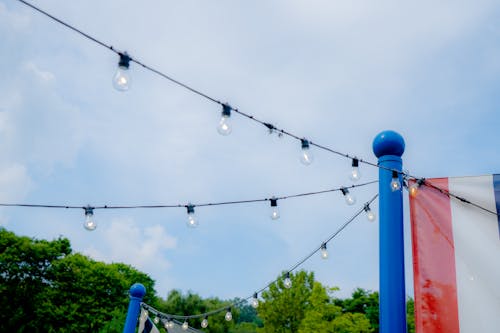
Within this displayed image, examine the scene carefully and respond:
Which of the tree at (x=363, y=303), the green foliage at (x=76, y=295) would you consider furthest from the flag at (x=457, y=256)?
the tree at (x=363, y=303)

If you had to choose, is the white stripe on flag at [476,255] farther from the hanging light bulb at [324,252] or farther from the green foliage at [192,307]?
the green foliage at [192,307]

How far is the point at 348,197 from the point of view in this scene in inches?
196

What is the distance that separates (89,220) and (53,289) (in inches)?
1267

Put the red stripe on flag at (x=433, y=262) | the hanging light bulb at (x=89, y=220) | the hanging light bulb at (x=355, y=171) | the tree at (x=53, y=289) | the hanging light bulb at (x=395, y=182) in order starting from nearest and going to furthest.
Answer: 1. the red stripe on flag at (x=433, y=262)
2. the hanging light bulb at (x=395, y=182)
3. the hanging light bulb at (x=89, y=220)
4. the hanging light bulb at (x=355, y=171)
5. the tree at (x=53, y=289)

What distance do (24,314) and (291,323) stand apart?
19647 mm

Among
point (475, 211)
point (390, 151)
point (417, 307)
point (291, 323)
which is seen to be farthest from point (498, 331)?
point (291, 323)

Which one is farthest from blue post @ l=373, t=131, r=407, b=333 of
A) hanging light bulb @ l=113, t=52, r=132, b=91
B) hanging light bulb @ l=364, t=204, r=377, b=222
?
hanging light bulb @ l=113, t=52, r=132, b=91

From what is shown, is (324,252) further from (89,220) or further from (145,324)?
(145,324)

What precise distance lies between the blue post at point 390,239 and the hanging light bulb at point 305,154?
2.31 ft

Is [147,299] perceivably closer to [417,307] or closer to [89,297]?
[89,297]

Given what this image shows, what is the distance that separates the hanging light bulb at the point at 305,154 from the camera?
4082mm

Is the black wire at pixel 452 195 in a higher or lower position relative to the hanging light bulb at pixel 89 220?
higher

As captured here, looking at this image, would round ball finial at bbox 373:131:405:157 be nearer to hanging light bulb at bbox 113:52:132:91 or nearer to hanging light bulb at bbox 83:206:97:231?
hanging light bulb at bbox 113:52:132:91

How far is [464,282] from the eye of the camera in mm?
3697
